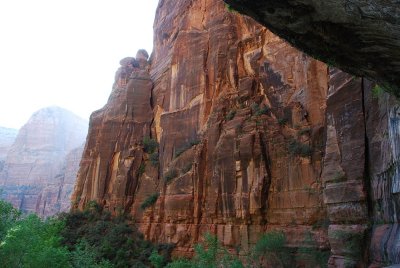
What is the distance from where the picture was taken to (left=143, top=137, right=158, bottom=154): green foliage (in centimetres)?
4450

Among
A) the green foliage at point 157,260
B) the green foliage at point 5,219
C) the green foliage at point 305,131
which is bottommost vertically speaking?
the green foliage at point 157,260

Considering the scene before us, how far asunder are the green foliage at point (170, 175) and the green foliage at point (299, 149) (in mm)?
12620

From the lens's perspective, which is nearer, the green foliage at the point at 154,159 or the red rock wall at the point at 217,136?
the red rock wall at the point at 217,136

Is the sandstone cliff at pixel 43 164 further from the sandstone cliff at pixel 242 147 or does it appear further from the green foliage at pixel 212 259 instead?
the green foliage at pixel 212 259

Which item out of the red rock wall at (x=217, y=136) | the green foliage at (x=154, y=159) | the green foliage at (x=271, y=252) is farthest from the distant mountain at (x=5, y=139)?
the green foliage at (x=271, y=252)

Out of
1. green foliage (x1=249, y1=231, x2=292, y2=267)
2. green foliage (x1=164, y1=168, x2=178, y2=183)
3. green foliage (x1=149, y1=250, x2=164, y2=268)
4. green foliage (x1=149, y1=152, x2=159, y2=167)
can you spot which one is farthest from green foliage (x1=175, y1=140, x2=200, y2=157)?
green foliage (x1=249, y1=231, x2=292, y2=267)

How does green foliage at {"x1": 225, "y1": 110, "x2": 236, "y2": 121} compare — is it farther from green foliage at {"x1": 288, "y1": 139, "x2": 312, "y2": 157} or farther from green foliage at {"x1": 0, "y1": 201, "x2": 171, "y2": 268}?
green foliage at {"x1": 0, "y1": 201, "x2": 171, "y2": 268}

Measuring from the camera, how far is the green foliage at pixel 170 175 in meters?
35.2

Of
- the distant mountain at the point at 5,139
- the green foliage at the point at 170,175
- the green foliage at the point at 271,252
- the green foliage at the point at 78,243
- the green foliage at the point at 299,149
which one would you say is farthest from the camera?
the distant mountain at the point at 5,139

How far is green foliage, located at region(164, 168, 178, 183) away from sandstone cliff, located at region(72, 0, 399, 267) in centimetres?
14

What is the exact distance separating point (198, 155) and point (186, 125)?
550 centimetres

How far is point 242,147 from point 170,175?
952 cm

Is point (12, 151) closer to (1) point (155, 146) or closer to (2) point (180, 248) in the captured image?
(1) point (155, 146)

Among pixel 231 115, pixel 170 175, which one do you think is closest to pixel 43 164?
Result: pixel 170 175
